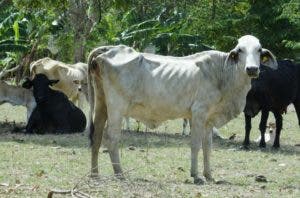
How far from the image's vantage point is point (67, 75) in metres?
22.2

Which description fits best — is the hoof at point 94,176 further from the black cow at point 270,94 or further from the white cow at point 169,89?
the black cow at point 270,94

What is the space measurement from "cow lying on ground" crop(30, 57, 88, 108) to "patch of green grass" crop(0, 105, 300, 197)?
4400mm

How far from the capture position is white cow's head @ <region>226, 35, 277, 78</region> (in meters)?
9.68

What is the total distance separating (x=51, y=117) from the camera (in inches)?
679

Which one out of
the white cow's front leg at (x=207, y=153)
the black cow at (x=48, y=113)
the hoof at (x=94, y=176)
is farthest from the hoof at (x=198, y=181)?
the black cow at (x=48, y=113)

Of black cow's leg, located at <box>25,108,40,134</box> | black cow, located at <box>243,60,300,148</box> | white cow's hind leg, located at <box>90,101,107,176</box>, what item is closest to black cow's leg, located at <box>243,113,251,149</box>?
black cow, located at <box>243,60,300,148</box>

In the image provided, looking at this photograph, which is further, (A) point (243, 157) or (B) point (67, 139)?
(B) point (67, 139)

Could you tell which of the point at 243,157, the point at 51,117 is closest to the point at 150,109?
the point at 243,157

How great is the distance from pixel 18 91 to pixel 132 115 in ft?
32.7

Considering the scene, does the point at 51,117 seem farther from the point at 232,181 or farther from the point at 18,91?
the point at 232,181

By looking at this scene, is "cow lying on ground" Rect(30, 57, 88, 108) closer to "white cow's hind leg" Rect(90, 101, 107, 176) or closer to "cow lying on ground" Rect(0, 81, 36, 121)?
"cow lying on ground" Rect(0, 81, 36, 121)

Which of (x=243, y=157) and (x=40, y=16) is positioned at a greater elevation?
(x=40, y=16)

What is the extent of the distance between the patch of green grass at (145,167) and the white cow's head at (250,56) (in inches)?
60.2

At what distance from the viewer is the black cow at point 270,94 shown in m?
15.1
